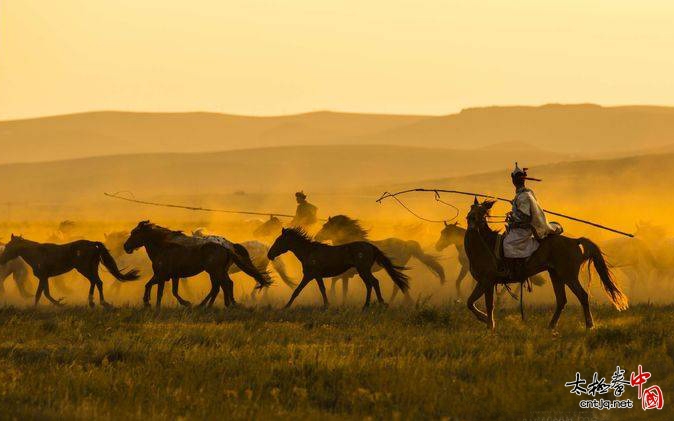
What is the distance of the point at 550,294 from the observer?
99.8 feet

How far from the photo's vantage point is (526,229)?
1798 cm

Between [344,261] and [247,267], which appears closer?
[344,261]

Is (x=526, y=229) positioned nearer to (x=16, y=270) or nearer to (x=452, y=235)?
(x=452, y=235)

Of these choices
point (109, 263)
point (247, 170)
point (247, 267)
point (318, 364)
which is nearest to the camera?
point (318, 364)

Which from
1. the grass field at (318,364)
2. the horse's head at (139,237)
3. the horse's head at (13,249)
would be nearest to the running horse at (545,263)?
the grass field at (318,364)

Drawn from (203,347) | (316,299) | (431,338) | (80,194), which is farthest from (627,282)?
(80,194)

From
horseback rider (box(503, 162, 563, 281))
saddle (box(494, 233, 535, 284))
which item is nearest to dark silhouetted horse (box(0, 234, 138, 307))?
saddle (box(494, 233, 535, 284))

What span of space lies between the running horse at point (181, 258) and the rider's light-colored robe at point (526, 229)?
620 centimetres

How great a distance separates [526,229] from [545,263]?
58 centimetres

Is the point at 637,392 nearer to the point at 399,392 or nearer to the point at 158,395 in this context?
Answer: the point at 399,392

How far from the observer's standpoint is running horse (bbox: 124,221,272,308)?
2225 cm

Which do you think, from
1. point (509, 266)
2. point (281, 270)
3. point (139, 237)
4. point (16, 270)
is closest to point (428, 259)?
point (281, 270)

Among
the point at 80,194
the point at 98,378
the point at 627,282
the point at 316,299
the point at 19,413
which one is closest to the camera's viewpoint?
the point at 19,413

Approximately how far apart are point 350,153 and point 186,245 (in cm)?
14263
